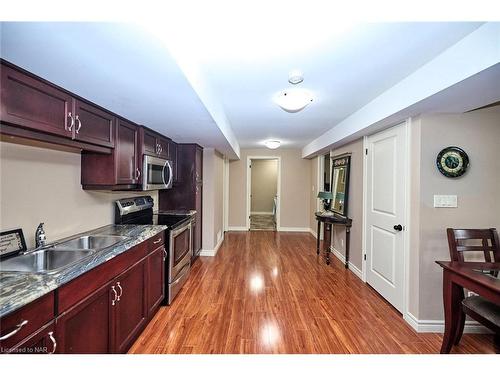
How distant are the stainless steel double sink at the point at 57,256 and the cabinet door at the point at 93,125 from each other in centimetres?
80

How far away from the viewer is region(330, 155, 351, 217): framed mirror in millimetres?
3928

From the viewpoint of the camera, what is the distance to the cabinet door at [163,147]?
3085mm

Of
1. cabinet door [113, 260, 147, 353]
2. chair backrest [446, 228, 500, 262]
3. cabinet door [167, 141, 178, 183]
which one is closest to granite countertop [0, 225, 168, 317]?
cabinet door [113, 260, 147, 353]

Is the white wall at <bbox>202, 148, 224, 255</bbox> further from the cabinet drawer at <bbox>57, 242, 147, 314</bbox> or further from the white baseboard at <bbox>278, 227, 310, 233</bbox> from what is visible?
the white baseboard at <bbox>278, 227, 310, 233</bbox>

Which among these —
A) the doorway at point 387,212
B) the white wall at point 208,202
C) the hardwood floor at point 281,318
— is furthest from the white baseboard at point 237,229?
the doorway at point 387,212

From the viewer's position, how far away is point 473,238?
197cm

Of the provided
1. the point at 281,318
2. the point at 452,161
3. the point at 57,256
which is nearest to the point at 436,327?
the point at 281,318

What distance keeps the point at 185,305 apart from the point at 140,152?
5.82 feet

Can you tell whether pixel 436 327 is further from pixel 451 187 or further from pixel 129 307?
pixel 129 307

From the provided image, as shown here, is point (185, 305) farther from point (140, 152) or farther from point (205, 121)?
point (205, 121)

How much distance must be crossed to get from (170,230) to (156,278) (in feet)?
1.67

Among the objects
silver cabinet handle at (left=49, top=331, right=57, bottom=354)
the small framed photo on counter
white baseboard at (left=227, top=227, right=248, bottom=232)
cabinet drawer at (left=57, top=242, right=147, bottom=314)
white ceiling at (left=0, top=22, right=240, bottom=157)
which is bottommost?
white baseboard at (left=227, top=227, right=248, bottom=232)

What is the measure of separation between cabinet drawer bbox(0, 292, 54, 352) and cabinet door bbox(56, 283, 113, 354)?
0.34 ft
